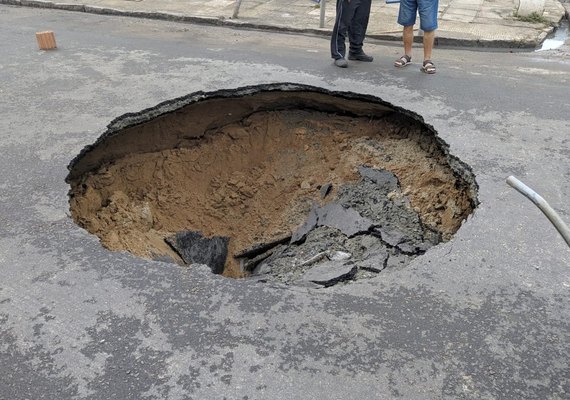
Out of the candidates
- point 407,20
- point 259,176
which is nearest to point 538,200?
point 259,176

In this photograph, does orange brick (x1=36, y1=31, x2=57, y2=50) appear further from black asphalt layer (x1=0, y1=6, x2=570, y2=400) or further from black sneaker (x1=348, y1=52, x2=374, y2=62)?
black sneaker (x1=348, y1=52, x2=374, y2=62)

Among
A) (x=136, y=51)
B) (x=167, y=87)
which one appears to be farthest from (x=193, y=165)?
(x=136, y=51)

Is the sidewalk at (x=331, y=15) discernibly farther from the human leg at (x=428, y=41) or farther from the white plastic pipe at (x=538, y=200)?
the white plastic pipe at (x=538, y=200)

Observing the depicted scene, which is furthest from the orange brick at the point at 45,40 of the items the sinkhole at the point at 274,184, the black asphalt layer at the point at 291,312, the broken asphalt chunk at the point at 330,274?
the broken asphalt chunk at the point at 330,274

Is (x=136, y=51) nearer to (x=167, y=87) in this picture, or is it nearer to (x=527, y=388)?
(x=167, y=87)

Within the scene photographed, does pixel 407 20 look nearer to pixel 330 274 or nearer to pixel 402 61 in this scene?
pixel 402 61

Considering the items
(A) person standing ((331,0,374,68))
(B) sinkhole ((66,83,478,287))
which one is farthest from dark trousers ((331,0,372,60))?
(B) sinkhole ((66,83,478,287))

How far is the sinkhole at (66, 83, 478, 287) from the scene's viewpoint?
13.8 feet

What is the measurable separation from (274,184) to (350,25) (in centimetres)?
267

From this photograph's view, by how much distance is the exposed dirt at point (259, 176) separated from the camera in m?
4.69

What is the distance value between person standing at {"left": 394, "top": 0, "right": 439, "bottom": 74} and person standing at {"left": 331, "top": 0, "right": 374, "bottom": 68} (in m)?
0.49

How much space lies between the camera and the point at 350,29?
701 cm

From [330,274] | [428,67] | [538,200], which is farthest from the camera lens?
[428,67]

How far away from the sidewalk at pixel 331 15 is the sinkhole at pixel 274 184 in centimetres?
346
